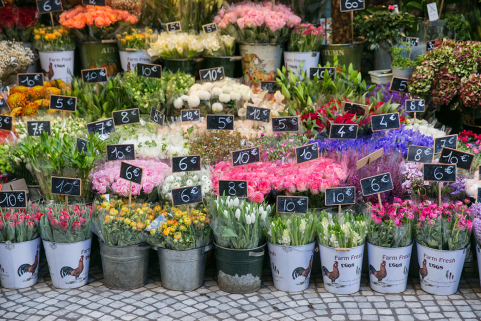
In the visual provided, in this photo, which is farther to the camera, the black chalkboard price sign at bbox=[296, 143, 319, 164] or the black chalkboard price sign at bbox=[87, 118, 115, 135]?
the black chalkboard price sign at bbox=[87, 118, 115, 135]

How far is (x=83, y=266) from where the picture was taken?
367cm

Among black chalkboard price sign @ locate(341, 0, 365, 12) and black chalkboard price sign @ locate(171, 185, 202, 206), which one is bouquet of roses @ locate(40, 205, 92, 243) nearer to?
black chalkboard price sign @ locate(171, 185, 202, 206)

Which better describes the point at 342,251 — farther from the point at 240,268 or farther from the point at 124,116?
the point at 124,116

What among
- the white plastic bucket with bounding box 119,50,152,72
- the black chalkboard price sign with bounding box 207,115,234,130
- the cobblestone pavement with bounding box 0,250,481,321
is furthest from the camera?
the white plastic bucket with bounding box 119,50,152,72

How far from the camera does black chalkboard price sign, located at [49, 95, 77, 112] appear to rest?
184 inches

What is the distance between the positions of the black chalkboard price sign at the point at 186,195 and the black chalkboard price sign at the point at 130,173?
11.5 inches

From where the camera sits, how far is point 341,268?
348 cm

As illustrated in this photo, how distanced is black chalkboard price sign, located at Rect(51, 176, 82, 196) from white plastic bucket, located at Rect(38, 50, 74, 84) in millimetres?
2490

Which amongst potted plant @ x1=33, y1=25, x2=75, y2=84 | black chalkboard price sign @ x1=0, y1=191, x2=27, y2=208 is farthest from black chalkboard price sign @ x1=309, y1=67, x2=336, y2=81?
black chalkboard price sign @ x1=0, y1=191, x2=27, y2=208

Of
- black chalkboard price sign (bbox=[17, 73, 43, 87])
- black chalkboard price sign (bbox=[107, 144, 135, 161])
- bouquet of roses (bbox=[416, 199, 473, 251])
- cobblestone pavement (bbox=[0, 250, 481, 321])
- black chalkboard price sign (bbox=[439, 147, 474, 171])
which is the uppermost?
black chalkboard price sign (bbox=[17, 73, 43, 87])

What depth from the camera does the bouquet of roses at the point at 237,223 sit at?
3453 mm

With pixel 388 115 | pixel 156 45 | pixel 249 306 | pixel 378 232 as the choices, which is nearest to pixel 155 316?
pixel 249 306

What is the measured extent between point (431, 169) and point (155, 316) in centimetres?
218

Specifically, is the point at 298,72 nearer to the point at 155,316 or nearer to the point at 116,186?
the point at 116,186
